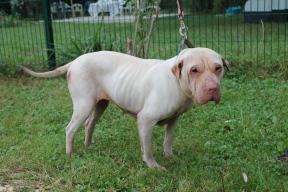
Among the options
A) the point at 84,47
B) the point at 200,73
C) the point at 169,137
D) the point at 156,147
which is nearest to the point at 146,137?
the point at 169,137

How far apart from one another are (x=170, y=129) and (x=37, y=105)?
2753mm

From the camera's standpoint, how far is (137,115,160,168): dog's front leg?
311cm

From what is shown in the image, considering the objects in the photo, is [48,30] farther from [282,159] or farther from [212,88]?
[282,159]

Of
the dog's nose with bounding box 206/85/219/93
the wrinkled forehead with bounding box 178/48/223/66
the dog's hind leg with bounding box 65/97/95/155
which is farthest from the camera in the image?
the dog's hind leg with bounding box 65/97/95/155

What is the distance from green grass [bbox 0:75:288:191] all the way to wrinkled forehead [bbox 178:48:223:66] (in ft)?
3.34

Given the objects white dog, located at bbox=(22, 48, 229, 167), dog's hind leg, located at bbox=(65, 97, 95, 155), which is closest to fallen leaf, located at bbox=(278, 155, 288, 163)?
white dog, located at bbox=(22, 48, 229, 167)

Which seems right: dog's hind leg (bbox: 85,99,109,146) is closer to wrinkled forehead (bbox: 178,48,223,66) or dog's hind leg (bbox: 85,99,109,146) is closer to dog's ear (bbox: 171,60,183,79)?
dog's ear (bbox: 171,60,183,79)

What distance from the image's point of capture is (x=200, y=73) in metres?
2.66

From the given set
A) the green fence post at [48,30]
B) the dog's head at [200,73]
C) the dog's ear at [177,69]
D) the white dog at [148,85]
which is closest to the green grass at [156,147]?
the white dog at [148,85]

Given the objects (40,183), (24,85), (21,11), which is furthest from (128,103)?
(21,11)

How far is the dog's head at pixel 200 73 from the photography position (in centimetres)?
259

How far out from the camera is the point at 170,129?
3510mm

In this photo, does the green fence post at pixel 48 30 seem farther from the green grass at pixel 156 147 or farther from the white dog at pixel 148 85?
the white dog at pixel 148 85

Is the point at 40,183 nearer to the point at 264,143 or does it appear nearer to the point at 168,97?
the point at 168,97
